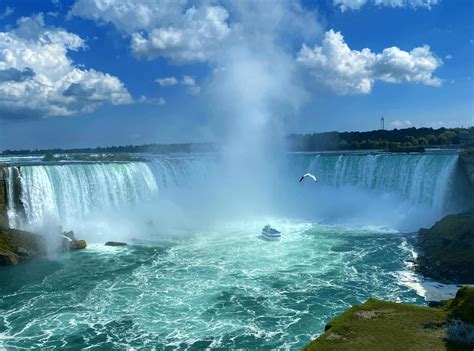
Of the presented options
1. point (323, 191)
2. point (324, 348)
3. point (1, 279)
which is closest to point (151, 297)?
point (1, 279)

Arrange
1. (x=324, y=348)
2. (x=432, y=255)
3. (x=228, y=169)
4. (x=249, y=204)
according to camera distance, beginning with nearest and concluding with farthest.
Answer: (x=324, y=348) < (x=432, y=255) < (x=249, y=204) < (x=228, y=169)

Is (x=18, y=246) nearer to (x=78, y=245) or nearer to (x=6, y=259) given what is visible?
(x=6, y=259)

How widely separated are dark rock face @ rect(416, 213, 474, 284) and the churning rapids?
1.07m

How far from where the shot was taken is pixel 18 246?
22.8m

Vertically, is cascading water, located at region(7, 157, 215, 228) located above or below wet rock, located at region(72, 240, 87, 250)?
above

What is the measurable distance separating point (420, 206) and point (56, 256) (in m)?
23.3

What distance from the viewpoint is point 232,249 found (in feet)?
80.1

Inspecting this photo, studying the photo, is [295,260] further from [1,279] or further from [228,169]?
[228,169]

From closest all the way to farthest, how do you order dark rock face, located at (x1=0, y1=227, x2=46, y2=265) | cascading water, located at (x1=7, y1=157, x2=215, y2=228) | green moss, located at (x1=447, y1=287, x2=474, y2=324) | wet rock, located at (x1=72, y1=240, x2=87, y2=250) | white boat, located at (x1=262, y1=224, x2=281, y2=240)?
1. green moss, located at (x1=447, y1=287, x2=474, y2=324)
2. dark rock face, located at (x1=0, y1=227, x2=46, y2=265)
3. wet rock, located at (x1=72, y1=240, x2=87, y2=250)
4. cascading water, located at (x1=7, y1=157, x2=215, y2=228)
5. white boat, located at (x1=262, y1=224, x2=281, y2=240)

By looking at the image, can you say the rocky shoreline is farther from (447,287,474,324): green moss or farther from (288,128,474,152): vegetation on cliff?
(288,128,474,152): vegetation on cliff

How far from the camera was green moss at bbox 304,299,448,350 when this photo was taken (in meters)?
8.51

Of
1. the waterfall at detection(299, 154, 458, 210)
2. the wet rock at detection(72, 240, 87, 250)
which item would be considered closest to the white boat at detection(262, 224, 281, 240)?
the wet rock at detection(72, 240, 87, 250)

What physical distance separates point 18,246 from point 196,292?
10754 millimetres

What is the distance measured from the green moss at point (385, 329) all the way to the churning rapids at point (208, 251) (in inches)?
135
